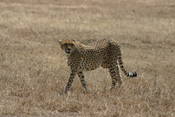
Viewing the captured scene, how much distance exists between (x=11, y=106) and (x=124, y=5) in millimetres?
27666

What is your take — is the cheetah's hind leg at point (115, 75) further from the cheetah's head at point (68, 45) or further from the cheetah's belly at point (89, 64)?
the cheetah's head at point (68, 45)

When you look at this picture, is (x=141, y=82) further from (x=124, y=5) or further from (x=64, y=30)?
(x=124, y=5)

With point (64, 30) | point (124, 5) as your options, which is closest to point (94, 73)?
point (64, 30)

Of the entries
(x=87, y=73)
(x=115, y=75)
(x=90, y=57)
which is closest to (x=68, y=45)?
(x=90, y=57)

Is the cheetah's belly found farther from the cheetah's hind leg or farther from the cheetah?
the cheetah's hind leg

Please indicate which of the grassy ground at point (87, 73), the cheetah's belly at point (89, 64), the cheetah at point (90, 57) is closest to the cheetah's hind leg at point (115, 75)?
the cheetah at point (90, 57)

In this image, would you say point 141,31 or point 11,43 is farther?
point 141,31

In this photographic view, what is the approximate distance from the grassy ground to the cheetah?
0.29 m

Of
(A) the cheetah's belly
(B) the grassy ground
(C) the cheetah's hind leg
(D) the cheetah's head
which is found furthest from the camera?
(C) the cheetah's hind leg

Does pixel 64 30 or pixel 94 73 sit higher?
pixel 94 73

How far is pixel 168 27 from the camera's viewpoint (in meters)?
22.6

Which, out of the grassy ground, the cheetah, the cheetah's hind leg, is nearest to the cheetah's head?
the cheetah

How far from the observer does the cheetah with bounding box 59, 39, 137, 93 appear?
894 centimetres

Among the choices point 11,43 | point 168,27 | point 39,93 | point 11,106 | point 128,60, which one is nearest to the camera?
point 11,106
